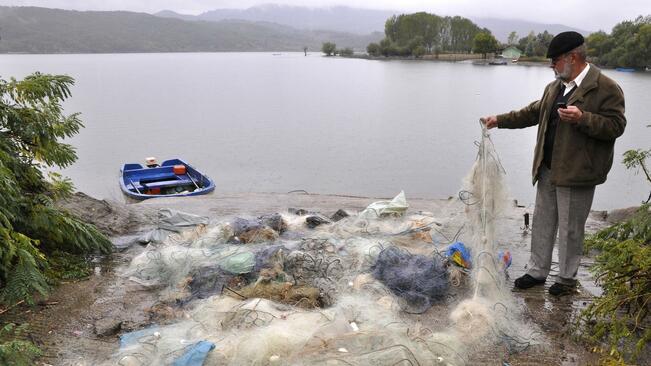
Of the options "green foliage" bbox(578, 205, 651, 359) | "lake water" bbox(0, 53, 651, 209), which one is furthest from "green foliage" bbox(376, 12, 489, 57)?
"green foliage" bbox(578, 205, 651, 359)

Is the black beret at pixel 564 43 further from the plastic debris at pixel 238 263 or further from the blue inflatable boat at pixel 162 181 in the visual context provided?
the blue inflatable boat at pixel 162 181

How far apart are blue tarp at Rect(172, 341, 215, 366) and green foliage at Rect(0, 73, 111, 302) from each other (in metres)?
1.90

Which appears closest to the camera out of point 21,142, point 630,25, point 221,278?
point 221,278

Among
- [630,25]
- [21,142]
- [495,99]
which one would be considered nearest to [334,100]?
[495,99]

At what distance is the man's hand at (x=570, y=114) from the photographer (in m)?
3.74

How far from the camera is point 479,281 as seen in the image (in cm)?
428

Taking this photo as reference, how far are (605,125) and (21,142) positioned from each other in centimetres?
558

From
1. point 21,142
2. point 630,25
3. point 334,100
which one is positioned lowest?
point 334,100

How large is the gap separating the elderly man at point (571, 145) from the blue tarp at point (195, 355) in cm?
304

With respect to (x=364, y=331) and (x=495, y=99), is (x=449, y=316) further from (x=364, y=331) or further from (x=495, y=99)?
(x=495, y=99)

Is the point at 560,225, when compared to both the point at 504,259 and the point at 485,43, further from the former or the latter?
the point at 485,43

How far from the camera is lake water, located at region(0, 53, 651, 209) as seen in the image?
17500 millimetres

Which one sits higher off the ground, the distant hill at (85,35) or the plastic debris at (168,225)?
the distant hill at (85,35)

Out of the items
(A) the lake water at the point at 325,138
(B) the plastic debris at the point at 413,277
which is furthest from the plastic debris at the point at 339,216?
(A) the lake water at the point at 325,138
